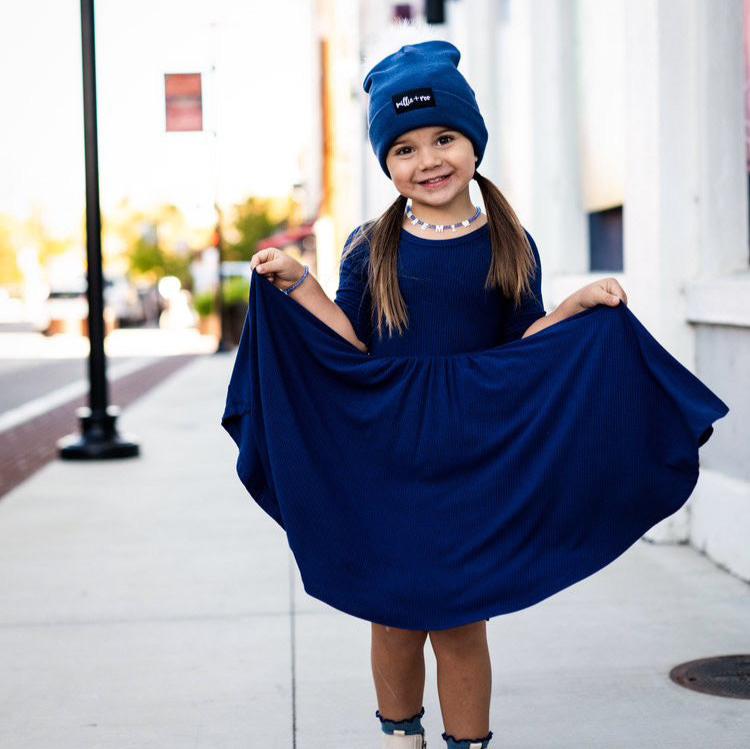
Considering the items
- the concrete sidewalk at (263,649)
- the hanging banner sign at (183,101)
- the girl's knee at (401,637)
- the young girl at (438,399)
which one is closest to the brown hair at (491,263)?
the young girl at (438,399)

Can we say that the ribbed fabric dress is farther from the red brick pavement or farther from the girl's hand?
the red brick pavement

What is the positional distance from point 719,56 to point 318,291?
11.5 ft

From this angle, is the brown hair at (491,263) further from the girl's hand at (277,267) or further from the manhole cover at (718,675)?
the manhole cover at (718,675)

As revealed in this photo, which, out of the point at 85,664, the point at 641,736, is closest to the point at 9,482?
the point at 85,664

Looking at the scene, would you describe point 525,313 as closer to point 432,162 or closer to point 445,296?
point 445,296

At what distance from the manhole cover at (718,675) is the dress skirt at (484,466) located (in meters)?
1.26

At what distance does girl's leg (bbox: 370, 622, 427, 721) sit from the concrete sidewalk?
526 mm

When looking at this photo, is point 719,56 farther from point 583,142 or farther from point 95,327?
point 95,327

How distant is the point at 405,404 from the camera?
2.99 metres

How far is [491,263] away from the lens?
311 centimetres

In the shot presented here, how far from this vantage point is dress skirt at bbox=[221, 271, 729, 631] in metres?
2.95

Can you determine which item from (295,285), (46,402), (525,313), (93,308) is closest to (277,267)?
(295,285)

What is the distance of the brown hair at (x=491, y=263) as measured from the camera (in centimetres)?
309

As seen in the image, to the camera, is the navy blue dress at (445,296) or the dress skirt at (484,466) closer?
the dress skirt at (484,466)
